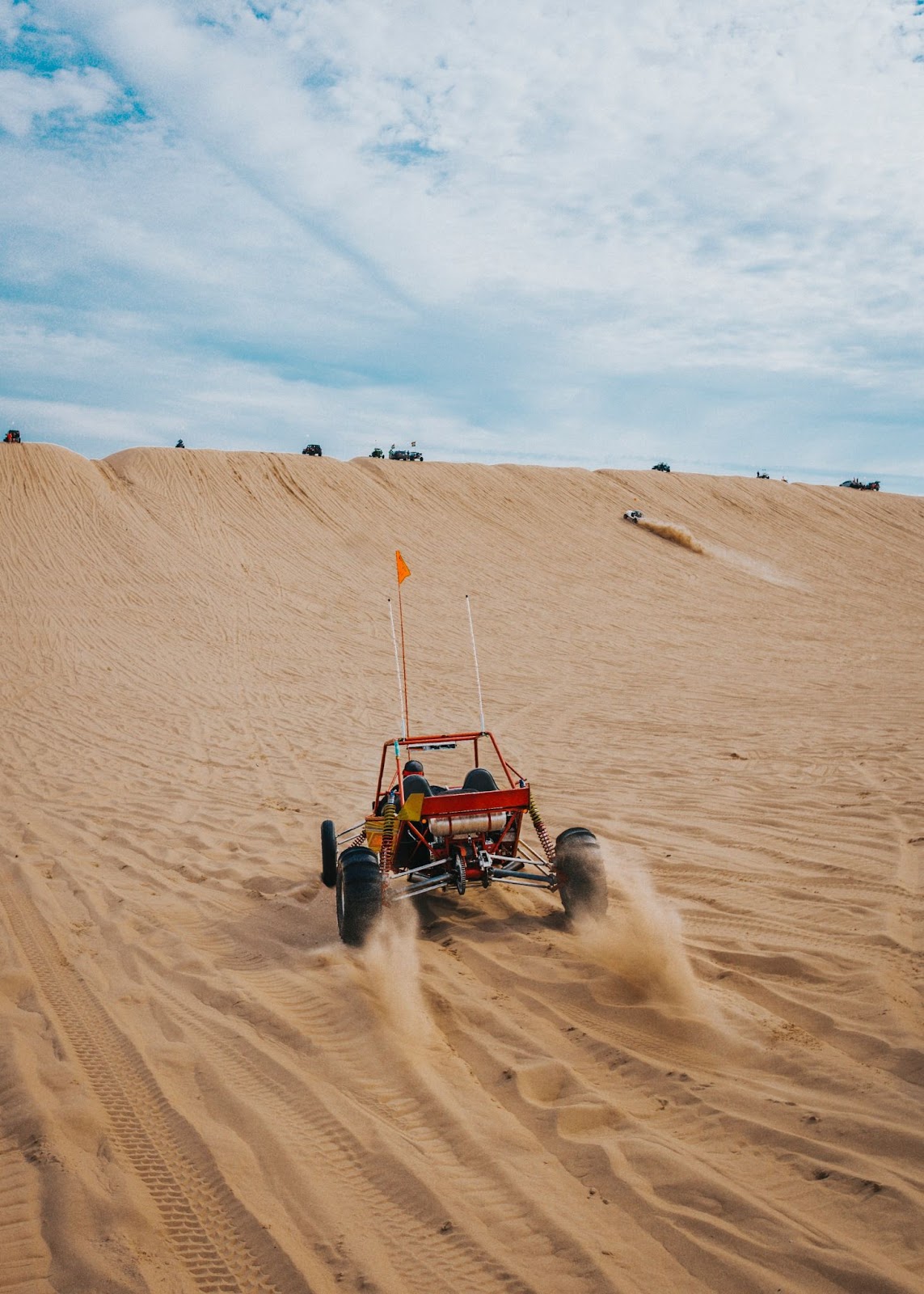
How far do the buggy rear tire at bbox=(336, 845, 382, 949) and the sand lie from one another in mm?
175

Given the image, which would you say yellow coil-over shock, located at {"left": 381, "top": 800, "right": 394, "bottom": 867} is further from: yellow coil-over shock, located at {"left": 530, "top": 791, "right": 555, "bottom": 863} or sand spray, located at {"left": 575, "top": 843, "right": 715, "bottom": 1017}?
sand spray, located at {"left": 575, "top": 843, "right": 715, "bottom": 1017}

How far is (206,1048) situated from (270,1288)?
1.44 meters

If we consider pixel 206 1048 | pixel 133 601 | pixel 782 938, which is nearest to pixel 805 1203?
pixel 782 938

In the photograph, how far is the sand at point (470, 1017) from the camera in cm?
252

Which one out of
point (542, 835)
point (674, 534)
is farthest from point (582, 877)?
point (674, 534)

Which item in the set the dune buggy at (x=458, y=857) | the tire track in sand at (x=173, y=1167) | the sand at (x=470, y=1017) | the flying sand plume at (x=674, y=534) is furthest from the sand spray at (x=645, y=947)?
the flying sand plume at (x=674, y=534)

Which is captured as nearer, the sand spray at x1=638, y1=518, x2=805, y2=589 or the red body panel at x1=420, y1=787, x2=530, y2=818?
the red body panel at x1=420, y1=787, x2=530, y2=818

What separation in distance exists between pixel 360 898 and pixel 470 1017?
93 cm

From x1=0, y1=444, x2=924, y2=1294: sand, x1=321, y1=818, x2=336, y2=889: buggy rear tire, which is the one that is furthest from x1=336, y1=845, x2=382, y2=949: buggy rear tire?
x1=321, y1=818, x2=336, y2=889: buggy rear tire

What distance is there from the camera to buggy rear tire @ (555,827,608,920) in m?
4.78

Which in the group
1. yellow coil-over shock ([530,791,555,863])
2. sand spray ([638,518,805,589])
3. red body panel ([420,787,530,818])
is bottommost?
yellow coil-over shock ([530,791,555,863])

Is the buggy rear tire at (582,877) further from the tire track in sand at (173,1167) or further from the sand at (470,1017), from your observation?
the tire track in sand at (173,1167)

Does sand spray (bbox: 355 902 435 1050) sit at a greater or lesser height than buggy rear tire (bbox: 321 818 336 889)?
lesser

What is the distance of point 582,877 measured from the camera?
4.79 metres
